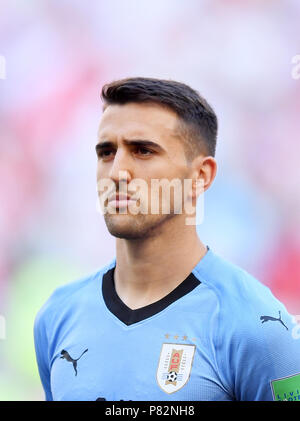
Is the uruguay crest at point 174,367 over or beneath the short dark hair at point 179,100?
beneath

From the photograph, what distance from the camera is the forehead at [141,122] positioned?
2461 millimetres

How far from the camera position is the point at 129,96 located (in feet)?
8.38

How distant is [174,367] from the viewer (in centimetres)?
235

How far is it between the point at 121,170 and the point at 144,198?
0.16 metres

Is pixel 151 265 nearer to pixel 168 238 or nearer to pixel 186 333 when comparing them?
Answer: pixel 168 238

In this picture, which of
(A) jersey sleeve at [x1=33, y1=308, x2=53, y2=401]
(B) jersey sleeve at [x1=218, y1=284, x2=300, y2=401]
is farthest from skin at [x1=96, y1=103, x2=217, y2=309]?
(A) jersey sleeve at [x1=33, y1=308, x2=53, y2=401]

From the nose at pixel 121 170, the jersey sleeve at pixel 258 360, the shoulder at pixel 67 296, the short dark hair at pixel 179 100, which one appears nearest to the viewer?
the jersey sleeve at pixel 258 360

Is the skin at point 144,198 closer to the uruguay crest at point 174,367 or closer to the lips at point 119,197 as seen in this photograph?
the lips at point 119,197

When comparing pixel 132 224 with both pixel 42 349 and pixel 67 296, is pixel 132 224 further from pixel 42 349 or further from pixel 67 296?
pixel 42 349

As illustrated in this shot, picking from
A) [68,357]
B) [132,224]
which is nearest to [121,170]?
[132,224]

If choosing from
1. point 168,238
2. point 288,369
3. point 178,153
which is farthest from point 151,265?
point 288,369

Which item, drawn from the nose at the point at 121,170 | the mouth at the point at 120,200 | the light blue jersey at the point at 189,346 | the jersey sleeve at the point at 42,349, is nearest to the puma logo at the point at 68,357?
the light blue jersey at the point at 189,346

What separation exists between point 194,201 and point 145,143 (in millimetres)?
406
